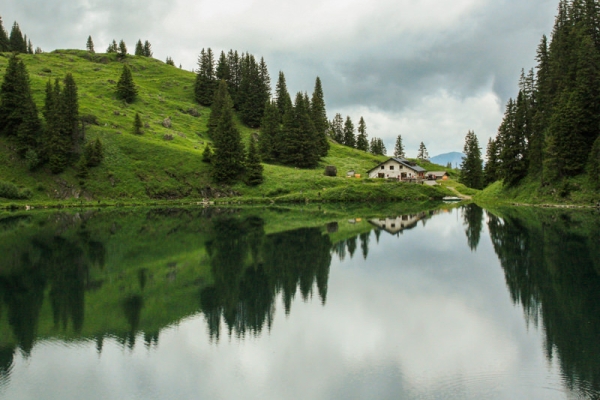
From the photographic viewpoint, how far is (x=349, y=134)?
156625 millimetres

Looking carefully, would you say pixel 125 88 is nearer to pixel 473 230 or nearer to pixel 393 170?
pixel 393 170

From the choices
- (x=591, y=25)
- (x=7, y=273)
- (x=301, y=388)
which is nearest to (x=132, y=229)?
(x=7, y=273)

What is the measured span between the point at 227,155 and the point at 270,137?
22.1m

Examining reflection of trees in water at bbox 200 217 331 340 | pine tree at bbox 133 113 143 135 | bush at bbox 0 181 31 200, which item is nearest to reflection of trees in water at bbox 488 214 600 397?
reflection of trees in water at bbox 200 217 331 340

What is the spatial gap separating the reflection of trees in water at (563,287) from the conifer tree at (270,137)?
77.9m

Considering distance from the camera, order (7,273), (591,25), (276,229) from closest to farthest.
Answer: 1. (7,273)
2. (276,229)
3. (591,25)

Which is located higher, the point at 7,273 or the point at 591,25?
the point at 591,25

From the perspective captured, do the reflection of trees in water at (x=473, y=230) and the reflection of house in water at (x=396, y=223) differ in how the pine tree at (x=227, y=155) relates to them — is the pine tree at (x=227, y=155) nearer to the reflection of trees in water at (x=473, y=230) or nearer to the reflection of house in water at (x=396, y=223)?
the reflection of house in water at (x=396, y=223)

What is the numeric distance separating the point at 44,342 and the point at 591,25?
86.4m

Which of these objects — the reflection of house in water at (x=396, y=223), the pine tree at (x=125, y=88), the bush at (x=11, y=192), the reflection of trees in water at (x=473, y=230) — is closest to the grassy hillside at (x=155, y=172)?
the bush at (x=11, y=192)

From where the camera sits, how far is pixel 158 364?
13.5 m

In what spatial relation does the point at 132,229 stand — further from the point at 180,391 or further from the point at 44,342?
the point at 180,391

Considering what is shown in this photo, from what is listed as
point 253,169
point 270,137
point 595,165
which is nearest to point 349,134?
point 270,137

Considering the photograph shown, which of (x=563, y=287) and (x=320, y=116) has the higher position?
(x=320, y=116)
